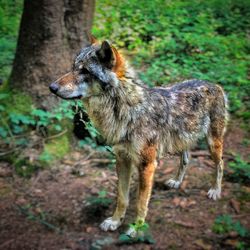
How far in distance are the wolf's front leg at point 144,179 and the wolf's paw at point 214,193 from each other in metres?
1.23

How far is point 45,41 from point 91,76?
2.42 metres

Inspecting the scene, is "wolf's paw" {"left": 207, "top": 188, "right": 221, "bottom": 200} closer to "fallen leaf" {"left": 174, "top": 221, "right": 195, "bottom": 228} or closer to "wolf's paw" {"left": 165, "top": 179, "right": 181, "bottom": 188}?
"wolf's paw" {"left": 165, "top": 179, "right": 181, "bottom": 188}

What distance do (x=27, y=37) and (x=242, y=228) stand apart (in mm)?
4529

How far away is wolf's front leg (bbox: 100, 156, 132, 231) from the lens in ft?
17.4

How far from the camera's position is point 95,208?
5719 mm

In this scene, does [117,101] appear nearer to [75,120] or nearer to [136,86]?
[136,86]

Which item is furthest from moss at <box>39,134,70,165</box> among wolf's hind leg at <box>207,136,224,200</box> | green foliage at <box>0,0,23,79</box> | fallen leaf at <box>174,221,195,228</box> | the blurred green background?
wolf's hind leg at <box>207,136,224,200</box>

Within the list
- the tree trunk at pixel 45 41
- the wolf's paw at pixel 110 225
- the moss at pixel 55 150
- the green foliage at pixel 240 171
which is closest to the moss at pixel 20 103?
the tree trunk at pixel 45 41

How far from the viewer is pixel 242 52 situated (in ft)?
34.1

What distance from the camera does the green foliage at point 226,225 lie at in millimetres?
4883

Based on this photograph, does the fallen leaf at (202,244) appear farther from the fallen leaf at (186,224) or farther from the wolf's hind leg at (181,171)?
the wolf's hind leg at (181,171)

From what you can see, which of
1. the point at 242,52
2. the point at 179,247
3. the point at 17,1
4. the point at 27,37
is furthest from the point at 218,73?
the point at 17,1

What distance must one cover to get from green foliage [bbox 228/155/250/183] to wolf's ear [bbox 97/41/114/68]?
2925mm

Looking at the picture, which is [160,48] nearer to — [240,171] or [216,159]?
[240,171]
